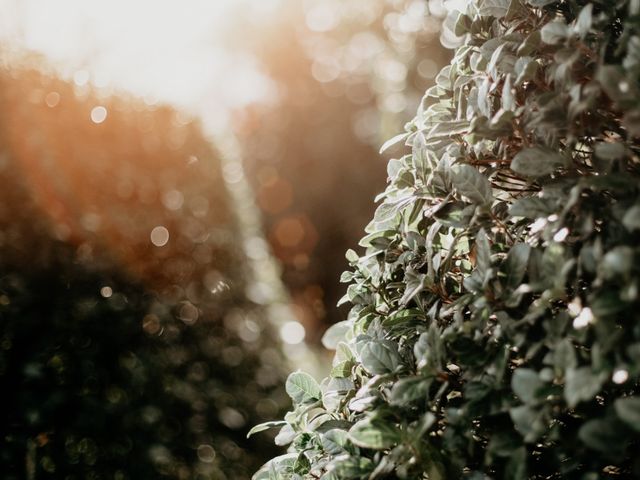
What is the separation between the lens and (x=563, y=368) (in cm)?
113

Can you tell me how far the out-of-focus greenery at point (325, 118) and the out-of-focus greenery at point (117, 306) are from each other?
6.90 metres

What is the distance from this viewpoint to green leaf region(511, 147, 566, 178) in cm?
134

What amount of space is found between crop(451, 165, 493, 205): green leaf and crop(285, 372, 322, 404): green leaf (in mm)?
749

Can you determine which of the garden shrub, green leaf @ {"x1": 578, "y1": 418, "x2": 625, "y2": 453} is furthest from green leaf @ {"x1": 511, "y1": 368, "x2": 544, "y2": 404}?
green leaf @ {"x1": 578, "y1": 418, "x2": 625, "y2": 453}

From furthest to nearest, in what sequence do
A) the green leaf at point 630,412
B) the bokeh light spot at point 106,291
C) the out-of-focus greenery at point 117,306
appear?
the bokeh light spot at point 106,291 → the out-of-focus greenery at point 117,306 → the green leaf at point 630,412

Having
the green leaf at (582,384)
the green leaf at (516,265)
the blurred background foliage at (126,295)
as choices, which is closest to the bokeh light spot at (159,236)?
the blurred background foliage at (126,295)

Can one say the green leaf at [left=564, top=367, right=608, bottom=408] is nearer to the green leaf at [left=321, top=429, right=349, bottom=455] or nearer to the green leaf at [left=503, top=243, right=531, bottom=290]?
the green leaf at [left=503, top=243, right=531, bottom=290]

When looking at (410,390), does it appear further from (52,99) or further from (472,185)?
(52,99)

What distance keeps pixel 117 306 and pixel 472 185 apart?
299 cm

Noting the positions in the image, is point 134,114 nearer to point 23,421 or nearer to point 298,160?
point 23,421

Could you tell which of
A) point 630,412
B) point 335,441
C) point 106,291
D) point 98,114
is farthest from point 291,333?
point 630,412

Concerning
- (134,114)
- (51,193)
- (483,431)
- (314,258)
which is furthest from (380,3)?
(483,431)

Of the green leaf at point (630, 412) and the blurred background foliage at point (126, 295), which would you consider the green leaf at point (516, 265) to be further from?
the blurred background foliage at point (126, 295)

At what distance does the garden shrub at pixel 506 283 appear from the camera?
113 cm
